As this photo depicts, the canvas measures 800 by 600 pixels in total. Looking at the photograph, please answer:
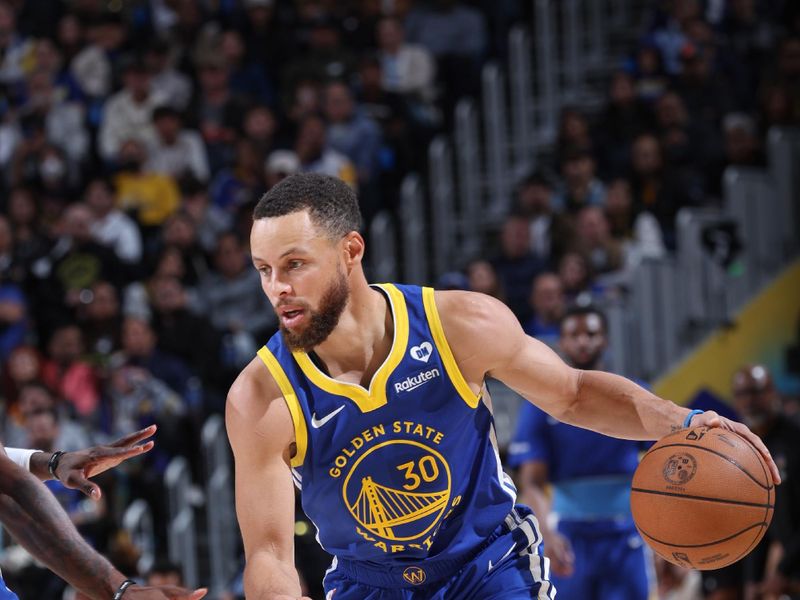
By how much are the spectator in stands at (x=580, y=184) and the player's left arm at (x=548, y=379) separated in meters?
6.89

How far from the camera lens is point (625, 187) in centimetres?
1146

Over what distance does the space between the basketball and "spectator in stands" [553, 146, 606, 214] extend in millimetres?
7087

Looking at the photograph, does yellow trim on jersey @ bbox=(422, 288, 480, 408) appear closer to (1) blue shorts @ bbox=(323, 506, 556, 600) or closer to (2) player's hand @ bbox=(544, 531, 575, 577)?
(1) blue shorts @ bbox=(323, 506, 556, 600)

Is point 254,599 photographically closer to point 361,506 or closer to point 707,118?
point 361,506

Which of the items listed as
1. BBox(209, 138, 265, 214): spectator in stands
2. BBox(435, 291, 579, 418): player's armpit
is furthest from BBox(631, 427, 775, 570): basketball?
BBox(209, 138, 265, 214): spectator in stands

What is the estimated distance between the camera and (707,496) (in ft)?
15.2

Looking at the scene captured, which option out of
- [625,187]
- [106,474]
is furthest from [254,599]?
[625,187]

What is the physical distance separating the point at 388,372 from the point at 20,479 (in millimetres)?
1195

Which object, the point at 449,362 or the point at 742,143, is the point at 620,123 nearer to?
the point at 742,143

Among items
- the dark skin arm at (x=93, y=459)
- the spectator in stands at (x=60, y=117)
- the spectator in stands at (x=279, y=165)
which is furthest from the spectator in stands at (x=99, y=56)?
the dark skin arm at (x=93, y=459)

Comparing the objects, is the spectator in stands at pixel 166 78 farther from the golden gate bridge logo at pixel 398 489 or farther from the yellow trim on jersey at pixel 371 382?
the golden gate bridge logo at pixel 398 489

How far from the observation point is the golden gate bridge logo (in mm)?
4602

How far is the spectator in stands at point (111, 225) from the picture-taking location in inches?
477

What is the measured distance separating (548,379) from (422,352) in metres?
0.45
